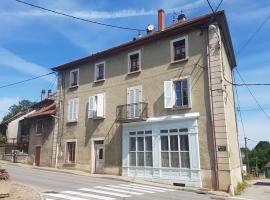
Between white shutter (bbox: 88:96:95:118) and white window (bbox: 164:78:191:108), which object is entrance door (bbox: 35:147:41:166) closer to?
white shutter (bbox: 88:96:95:118)

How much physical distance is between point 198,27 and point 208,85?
11.8 feet

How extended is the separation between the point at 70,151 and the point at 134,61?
344 inches

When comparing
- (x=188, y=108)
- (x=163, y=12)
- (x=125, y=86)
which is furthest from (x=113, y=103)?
(x=163, y=12)

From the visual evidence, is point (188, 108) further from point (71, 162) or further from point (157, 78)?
point (71, 162)

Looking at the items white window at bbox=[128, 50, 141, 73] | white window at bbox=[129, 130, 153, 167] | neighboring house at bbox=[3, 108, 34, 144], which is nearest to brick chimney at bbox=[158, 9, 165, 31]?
white window at bbox=[128, 50, 141, 73]

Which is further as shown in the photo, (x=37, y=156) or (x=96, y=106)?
(x=37, y=156)

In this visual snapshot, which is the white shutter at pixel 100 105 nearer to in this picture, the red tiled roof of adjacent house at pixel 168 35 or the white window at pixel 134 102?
the white window at pixel 134 102

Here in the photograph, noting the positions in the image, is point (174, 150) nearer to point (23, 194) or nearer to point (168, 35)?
point (168, 35)

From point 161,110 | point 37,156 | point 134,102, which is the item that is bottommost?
point 37,156

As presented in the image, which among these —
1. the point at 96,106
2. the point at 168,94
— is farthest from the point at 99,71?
the point at 168,94

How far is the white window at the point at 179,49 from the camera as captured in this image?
17422 mm

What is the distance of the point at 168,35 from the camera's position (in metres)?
18.3

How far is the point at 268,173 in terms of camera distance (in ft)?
184

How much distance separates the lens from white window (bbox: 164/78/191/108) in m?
16.8
